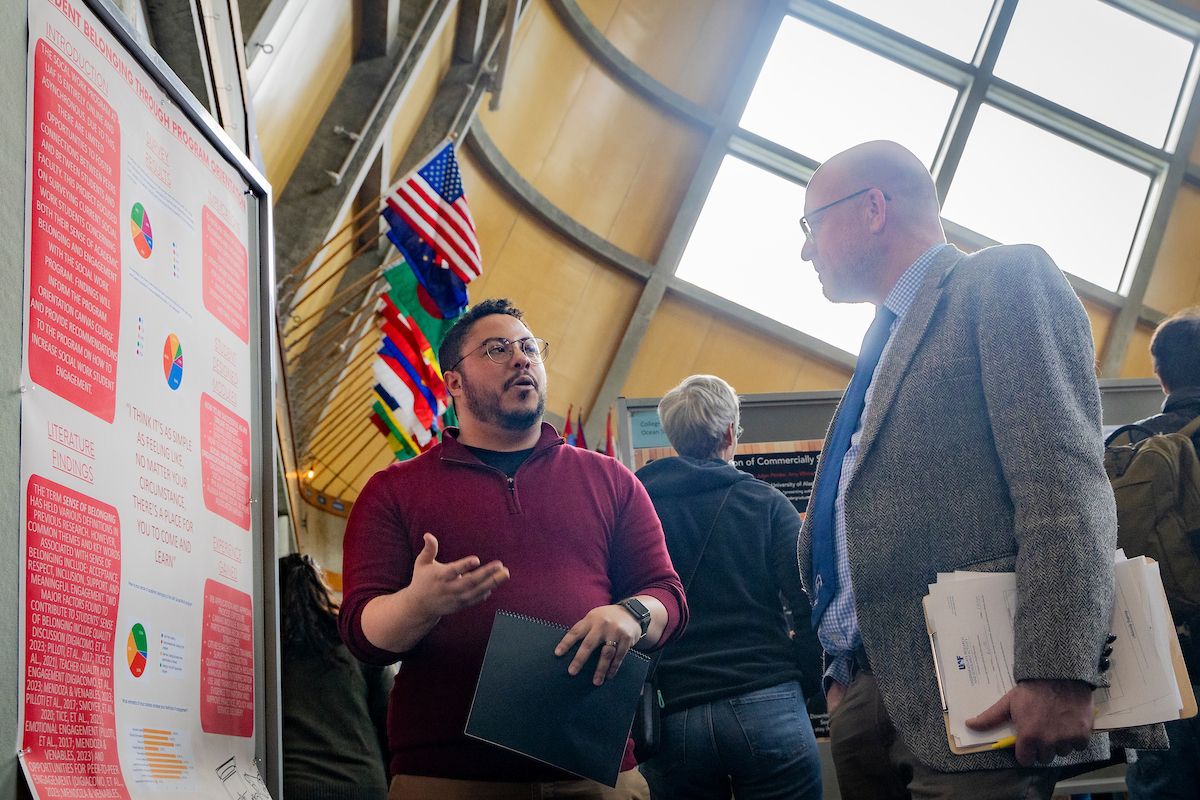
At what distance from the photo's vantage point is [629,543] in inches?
77.0

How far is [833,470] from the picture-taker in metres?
1.76

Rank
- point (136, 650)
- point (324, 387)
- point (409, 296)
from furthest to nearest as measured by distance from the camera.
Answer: point (324, 387) → point (409, 296) → point (136, 650)

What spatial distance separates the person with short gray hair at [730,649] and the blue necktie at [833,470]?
558 millimetres

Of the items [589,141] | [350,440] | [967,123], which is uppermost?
[967,123]

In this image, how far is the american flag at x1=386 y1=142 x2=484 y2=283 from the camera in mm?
5176

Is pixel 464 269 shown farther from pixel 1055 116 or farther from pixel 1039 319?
pixel 1055 116

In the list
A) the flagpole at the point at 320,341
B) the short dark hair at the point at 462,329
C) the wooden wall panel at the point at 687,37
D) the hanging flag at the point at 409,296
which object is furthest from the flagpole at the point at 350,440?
the short dark hair at the point at 462,329

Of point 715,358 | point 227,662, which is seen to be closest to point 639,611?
point 227,662

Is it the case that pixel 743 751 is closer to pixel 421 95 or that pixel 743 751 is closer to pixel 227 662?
pixel 227 662

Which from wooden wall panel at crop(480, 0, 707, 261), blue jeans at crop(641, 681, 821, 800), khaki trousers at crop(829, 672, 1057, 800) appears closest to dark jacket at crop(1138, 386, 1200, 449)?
blue jeans at crop(641, 681, 821, 800)

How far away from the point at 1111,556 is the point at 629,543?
2.98 feet

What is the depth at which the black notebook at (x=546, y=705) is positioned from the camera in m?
1.56

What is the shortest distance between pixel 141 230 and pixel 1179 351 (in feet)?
7.92

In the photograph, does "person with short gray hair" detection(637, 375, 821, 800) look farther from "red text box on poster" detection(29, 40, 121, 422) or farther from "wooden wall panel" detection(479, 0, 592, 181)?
"wooden wall panel" detection(479, 0, 592, 181)
